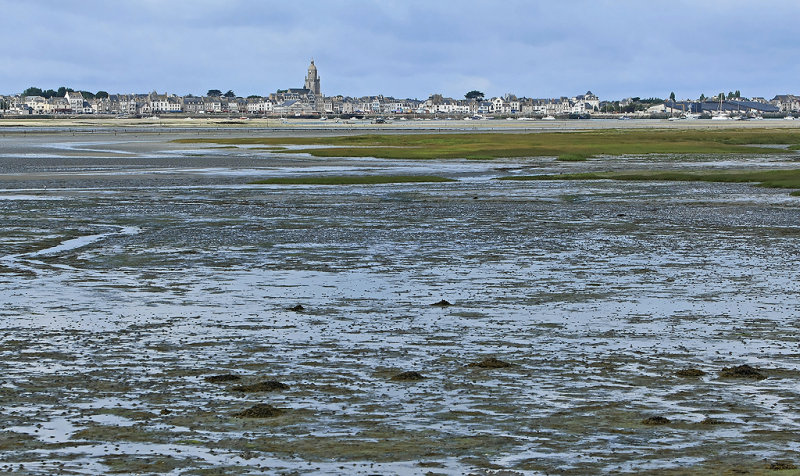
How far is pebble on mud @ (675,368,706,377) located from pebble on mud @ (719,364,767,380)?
258 millimetres

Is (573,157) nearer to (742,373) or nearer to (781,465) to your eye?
(742,373)

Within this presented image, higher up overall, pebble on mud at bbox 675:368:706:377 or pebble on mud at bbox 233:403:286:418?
pebble on mud at bbox 233:403:286:418

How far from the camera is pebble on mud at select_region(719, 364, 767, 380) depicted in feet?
47.7

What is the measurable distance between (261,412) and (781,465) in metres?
5.45

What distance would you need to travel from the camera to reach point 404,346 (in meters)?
16.7

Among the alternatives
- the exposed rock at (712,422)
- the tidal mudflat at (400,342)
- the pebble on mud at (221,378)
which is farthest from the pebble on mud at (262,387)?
the exposed rock at (712,422)

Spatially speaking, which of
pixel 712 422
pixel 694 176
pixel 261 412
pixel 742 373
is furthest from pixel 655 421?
pixel 694 176

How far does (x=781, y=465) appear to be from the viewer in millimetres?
10641

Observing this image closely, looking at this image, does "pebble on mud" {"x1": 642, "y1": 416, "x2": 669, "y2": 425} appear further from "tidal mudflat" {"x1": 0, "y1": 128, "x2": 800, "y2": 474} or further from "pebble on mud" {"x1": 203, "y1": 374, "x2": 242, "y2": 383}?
"pebble on mud" {"x1": 203, "y1": 374, "x2": 242, "y2": 383}

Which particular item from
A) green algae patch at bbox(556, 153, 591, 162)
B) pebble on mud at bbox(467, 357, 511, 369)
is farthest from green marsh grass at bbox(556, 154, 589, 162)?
pebble on mud at bbox(467, 357, 511, 369)

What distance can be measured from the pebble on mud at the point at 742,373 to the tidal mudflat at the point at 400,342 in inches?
2.1

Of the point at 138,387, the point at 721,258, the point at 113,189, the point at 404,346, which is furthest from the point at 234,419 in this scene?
the point at 113,189

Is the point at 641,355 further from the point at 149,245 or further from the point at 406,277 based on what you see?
the point at 149,245

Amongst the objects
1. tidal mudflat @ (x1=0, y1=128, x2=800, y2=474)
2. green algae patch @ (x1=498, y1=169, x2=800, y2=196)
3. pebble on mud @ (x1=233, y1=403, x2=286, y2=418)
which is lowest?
green algae patch @ (x1=498, y1=169, x2=800, y2=196)
